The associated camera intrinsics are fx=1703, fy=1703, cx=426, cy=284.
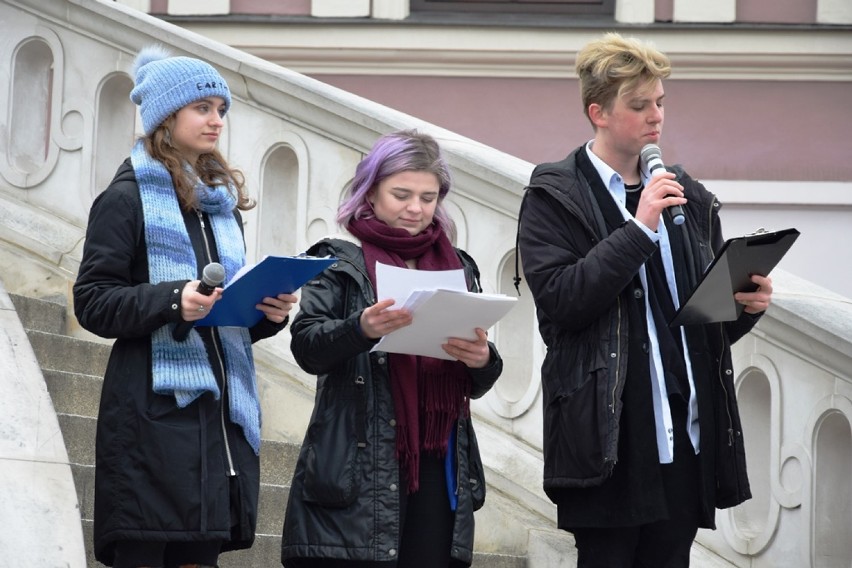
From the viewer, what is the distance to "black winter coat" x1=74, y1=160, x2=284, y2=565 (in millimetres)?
4219

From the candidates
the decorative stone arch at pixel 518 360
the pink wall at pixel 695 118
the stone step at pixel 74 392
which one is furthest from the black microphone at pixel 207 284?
the pink wall at pixel 695 118

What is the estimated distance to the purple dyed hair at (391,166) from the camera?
4.44m

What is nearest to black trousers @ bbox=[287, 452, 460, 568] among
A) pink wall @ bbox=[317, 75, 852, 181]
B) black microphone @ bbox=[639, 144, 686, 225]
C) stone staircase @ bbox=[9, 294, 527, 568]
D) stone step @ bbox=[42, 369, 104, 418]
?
black microphone @ bbox=[639, 144, 686, 225]

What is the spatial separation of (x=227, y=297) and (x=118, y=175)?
1.80 ft

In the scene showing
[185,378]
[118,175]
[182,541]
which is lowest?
[182,541]

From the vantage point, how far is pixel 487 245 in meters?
6.32

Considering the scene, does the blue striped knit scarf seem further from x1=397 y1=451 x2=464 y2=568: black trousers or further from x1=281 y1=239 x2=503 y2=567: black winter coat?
x1=397 y1=451 x2=464 y2=568: black trousers

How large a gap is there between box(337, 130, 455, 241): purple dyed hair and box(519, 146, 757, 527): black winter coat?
253mm

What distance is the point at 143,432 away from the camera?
4.26 metres

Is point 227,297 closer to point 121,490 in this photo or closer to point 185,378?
point 185,378

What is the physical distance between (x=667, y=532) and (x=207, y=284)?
1298 mm

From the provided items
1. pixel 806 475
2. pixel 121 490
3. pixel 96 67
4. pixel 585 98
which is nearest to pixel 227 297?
pixel 121 490

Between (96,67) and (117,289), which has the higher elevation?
(96,67)

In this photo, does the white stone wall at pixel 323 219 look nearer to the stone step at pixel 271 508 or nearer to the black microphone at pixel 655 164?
the stone step at pixel 271 508
